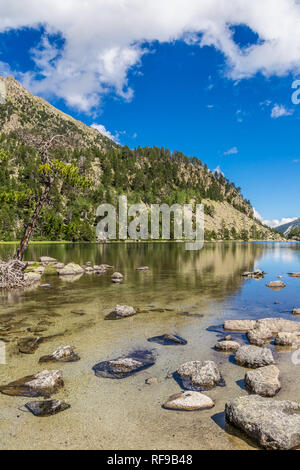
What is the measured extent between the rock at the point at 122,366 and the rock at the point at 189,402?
7.79 ft

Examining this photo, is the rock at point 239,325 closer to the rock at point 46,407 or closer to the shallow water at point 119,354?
the shallow water at point 119,354

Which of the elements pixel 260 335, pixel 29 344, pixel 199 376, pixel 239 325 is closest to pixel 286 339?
pixel 260 335

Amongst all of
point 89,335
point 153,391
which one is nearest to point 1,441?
point 153,391

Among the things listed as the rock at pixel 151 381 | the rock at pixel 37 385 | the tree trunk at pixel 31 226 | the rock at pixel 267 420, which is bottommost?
the rock at pixel 151 381

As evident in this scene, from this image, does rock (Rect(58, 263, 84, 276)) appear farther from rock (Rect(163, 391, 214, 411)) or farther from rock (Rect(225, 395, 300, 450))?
rock (Rect(225, 395, 300, 450))

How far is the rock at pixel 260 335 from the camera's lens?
13.7m

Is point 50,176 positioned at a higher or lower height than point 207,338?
higher

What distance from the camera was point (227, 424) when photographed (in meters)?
7.42

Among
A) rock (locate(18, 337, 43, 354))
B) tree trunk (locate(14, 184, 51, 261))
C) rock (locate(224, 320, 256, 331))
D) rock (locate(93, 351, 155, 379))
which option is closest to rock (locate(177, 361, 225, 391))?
rock (locate(93, 351, 155, 379))

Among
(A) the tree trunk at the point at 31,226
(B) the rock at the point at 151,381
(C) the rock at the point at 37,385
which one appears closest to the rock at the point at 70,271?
(A) the tree trunk at the point at 31,226

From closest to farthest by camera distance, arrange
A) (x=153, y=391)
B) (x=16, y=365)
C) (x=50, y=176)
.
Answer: (x=153, y=391)
(x=16, y=365)
(x=50, y=176)

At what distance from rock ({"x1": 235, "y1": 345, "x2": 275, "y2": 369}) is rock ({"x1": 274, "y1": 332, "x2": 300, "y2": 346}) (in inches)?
102
